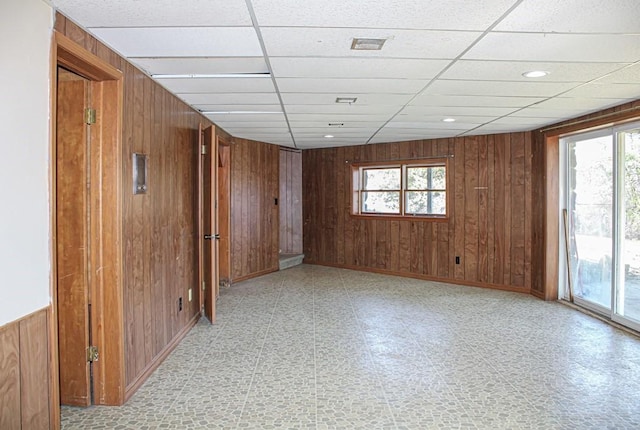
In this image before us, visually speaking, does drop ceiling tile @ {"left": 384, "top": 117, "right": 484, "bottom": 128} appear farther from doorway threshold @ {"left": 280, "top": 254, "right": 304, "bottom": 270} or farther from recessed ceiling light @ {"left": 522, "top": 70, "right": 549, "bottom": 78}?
doorway threshold @ {"left": 280, "top": 254, "right": 304, "bottom": 270}

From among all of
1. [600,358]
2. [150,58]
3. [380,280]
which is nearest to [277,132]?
[380,280]

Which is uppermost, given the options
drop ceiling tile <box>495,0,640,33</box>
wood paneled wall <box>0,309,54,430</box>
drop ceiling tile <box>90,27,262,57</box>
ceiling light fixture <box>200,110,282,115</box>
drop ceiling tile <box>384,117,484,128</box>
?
drop ceiling tile <box>384,117,484,128</box>

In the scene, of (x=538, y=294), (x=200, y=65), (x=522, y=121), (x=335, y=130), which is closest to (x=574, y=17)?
(x=200, y=65)

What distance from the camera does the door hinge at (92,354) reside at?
2633mm

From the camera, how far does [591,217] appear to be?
4.88m

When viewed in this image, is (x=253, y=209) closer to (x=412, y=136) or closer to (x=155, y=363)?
(x=412, y=136)

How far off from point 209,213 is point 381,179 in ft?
12.3

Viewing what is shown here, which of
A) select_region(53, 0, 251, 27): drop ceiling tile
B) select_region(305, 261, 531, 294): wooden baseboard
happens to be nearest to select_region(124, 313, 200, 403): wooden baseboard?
select_region(53, 0, 251, 27): drop ceiling tile

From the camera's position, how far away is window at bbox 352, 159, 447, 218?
6.76 metres

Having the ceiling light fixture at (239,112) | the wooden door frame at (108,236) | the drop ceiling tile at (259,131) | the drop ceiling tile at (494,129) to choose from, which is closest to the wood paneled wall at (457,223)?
the drop ceiling tile at (494,129)

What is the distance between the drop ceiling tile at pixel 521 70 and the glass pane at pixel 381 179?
403 cm

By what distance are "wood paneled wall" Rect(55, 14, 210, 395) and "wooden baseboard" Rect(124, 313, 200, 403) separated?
0.04ft

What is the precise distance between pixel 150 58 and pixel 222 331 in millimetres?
2529

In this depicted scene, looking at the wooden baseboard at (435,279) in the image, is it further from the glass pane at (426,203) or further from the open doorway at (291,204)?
the glass pane at (426,203)
